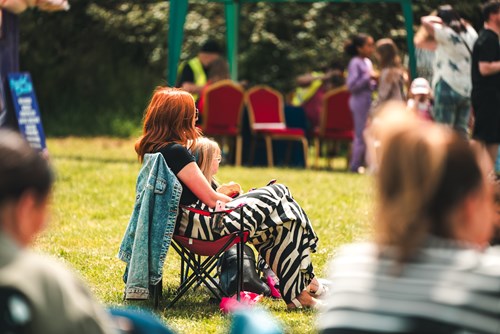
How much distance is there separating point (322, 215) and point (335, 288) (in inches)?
252

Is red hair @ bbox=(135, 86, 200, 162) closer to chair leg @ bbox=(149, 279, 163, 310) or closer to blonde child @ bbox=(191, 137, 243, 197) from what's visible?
blonde child @ bbox=(191, 137, 243, 197)

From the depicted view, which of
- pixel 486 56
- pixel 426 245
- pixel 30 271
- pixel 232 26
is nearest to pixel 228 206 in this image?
pixel 426 245

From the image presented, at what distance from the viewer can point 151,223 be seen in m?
5.50

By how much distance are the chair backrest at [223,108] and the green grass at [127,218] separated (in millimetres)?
701

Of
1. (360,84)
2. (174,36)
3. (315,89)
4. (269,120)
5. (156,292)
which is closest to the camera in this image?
(156,292)

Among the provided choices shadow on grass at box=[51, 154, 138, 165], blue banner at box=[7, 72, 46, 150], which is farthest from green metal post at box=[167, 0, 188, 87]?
blue banner at box=[7, 72, 46, 150]

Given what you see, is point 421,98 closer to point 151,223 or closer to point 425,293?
point 151,223

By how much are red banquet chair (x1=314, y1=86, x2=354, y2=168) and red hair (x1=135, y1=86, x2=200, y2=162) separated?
819 cm

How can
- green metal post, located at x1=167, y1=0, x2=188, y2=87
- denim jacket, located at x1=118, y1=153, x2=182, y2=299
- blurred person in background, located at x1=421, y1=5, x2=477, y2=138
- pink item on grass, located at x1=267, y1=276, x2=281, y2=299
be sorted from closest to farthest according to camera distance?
1. denim jacket, located at x1=118, y1=153, x2=182, y2=299
2. pink item on grass, located at x1=267, y1=276, x2=281, y2=299
3. blurred person in background, located at x1=421, y1=5, x2=477, y2=138
4. green metal post, located at x1=167, y1=0, x2=188, y2=87

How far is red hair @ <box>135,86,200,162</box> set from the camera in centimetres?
554

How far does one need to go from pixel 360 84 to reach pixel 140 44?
8919 millimetres

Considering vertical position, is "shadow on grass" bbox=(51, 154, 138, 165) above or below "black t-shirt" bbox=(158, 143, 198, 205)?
below

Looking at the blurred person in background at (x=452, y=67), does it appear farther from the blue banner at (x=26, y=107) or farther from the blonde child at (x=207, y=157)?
the blonde child at (x=207, y=157)

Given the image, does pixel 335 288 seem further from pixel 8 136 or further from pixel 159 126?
pixel 159 126
